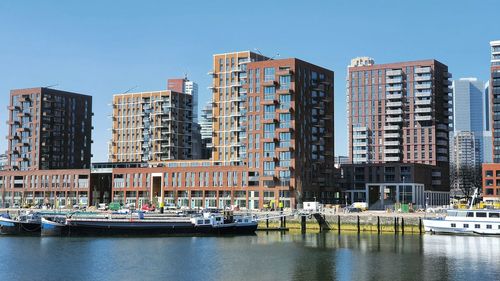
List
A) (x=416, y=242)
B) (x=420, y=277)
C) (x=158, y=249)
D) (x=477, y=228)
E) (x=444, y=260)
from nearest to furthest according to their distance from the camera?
(x=420, y=277)
(x=444, y=260)
(x=158, y=249)
(x=416, y=242)
(x=477, y=228)

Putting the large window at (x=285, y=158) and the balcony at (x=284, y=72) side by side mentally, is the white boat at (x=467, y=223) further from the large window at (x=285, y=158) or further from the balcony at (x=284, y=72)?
the balcony at (x=284, y=72)

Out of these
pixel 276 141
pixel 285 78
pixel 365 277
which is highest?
pixel 285 78

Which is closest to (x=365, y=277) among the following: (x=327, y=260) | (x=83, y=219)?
(x=327, y=260)

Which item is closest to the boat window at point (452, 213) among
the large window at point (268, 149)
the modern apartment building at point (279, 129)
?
the modern apartment building at point (279, 129)

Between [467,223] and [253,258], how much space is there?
5357 cm

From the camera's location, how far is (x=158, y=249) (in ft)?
346

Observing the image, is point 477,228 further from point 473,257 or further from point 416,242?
point 473,257

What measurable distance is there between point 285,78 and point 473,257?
108253 mm

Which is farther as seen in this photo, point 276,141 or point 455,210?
point 276,141

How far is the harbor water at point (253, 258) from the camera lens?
78.3 m

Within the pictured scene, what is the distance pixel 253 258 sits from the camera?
9288cm

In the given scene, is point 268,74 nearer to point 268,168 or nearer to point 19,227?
point 268,168

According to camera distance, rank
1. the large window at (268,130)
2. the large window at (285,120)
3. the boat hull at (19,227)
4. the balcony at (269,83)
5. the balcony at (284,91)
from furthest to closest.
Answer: the large window at (268,130) → the balcony at (269,83) → the balcony at (284,91) → the large window at (285,120) → the boat hull at (19,227)

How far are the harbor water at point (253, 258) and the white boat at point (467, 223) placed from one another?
4810 millimetres
